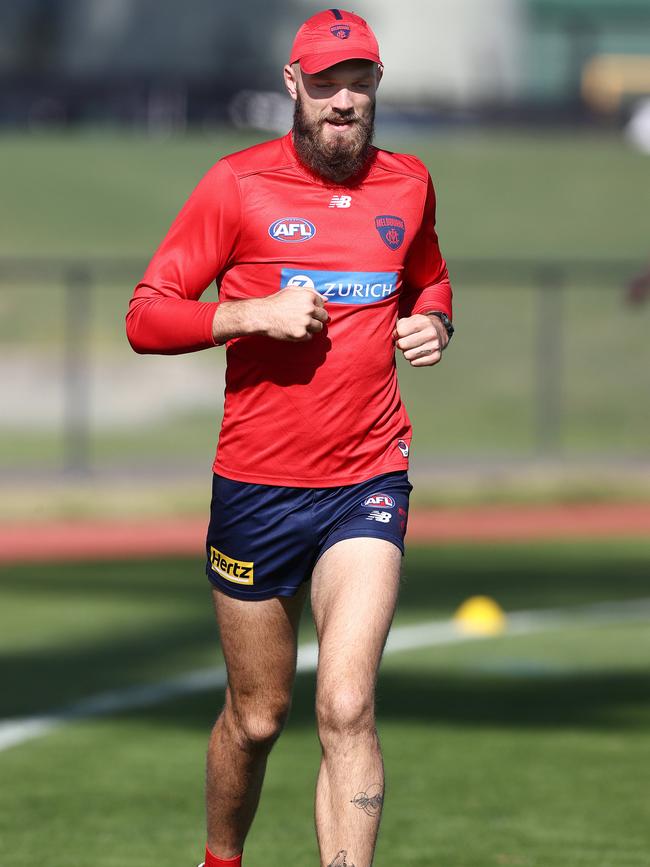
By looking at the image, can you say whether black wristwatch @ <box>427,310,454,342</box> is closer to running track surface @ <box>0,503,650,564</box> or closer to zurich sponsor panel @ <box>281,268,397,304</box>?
zurich sponsor panel @ <box>281,268,397,304</box>

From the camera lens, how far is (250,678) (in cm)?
588

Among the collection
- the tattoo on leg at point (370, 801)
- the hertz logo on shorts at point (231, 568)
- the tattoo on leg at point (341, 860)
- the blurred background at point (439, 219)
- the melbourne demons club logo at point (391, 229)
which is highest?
the melbourne demons club logo at point (391, 229)

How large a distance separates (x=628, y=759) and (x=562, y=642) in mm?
2883

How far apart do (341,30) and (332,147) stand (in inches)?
13.7

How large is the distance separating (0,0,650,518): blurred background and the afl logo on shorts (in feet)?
15.0

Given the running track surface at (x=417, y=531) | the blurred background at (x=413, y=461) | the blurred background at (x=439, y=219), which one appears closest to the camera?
the blurred background at (x=413, y=461)

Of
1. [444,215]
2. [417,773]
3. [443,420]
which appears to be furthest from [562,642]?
[444,215]

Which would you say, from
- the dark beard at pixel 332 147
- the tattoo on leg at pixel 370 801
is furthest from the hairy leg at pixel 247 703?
the dark beard at pixel 332 147

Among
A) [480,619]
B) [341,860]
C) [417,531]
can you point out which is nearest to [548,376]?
[417,531]

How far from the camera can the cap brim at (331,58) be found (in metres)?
5.63

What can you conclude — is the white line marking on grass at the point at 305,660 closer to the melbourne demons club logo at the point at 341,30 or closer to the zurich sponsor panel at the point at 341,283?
the zurich sponsor panel at the point at 341,283

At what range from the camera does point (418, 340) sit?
5.72 meters

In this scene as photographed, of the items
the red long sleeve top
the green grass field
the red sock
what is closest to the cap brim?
the red long sleeve top

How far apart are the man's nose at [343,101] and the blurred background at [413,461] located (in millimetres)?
2748
